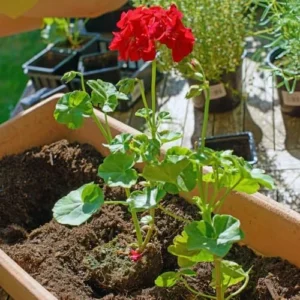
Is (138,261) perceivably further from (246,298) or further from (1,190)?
Result: (1,190)

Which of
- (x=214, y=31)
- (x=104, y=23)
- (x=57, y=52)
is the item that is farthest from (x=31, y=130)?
(x=104, y=23)

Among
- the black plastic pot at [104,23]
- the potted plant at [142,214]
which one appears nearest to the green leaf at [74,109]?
the potted plant at [142,214]

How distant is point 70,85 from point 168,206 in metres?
1.10

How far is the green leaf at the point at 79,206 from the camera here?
1.17 meters

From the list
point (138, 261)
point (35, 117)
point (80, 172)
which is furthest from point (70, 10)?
point (138, 261)

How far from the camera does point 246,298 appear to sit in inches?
51.1

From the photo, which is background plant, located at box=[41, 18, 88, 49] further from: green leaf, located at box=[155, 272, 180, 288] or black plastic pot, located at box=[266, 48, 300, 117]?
green leaf, located at box=[155, 272, 180, 288]

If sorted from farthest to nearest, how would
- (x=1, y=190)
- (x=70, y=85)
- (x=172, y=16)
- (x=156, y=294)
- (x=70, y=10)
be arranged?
1. (x=70, y=85)
2. (x=70, y=10)
3. (x=1, y=190)
4. (x=156, y=294)
5. (x=172, y=16)

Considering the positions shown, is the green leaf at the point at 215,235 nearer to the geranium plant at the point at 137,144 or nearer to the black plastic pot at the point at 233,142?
the geranium plant at the point at 137,144

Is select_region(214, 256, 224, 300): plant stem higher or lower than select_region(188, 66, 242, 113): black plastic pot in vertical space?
higher

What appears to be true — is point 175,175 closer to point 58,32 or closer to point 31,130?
point 31,130

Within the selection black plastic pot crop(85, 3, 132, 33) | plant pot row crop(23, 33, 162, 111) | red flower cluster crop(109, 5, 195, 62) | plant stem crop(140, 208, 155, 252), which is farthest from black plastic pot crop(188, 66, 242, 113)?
red flower cluster crop(109, 5, 195, 62)

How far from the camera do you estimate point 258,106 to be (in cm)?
231

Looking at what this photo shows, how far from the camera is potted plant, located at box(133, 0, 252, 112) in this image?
81.9 inches
